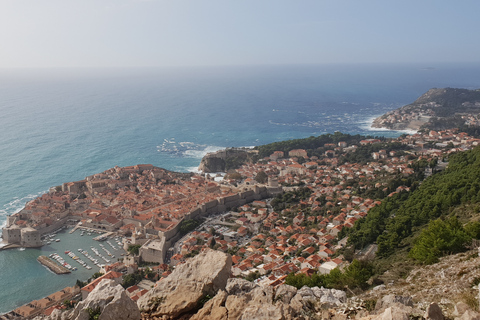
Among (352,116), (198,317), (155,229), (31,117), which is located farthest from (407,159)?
(31,117)

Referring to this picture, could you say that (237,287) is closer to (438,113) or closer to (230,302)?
(230,302)

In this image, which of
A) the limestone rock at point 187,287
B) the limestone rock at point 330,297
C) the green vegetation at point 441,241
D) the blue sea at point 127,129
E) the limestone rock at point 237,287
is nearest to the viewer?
the limestone rock at point 187,287

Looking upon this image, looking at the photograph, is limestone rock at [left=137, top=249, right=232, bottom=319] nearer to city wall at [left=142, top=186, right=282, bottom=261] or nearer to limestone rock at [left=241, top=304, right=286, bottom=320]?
limestone rock at [left=241, top=304, right=286, bottom=320]

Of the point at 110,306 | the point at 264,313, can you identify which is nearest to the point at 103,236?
the point at 110,306

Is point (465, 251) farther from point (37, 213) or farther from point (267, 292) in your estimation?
point (37, 213)

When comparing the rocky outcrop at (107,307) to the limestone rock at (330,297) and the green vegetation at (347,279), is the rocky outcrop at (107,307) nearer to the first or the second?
the limestone rock at (330,297)

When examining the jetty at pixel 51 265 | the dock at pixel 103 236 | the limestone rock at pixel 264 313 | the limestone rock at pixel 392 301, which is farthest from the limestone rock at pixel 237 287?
the dock at pixel 103 236

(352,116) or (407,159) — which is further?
(352,116)
